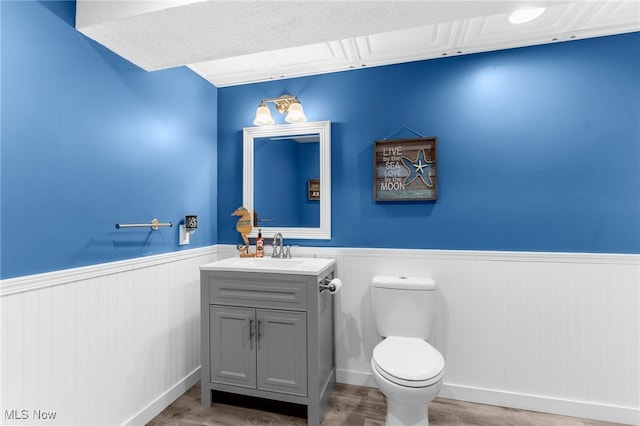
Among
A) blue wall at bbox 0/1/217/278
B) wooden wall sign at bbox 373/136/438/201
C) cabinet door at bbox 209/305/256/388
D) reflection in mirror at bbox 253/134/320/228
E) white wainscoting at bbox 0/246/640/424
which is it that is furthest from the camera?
reflection in mirror at bbox 253/134/320/228

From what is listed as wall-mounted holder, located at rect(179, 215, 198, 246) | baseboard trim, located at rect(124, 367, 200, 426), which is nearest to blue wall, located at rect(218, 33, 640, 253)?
wall-mounted holder, located at rect(179, 215, 198, 246)

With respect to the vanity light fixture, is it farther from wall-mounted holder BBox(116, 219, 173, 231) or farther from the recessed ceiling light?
the recessed ceiling light

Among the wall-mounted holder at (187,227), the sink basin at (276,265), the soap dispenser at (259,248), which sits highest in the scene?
the wall-mounted holder at (187,227)

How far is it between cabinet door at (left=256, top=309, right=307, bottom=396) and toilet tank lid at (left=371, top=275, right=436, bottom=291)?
0.56 meters

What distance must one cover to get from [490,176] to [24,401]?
2.71m

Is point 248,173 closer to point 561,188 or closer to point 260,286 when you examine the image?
point 260,286

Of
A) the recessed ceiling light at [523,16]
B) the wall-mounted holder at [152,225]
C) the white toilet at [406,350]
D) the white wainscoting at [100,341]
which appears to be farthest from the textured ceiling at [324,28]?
the white toilet at [406,350]

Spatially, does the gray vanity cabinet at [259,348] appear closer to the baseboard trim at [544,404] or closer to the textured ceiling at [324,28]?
the baseboard trim at [544,404]

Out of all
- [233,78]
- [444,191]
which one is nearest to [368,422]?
[444,191]

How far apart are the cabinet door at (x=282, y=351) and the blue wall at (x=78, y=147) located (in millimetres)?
892

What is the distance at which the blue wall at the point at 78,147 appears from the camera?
1.27 m

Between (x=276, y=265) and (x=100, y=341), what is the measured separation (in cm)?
104

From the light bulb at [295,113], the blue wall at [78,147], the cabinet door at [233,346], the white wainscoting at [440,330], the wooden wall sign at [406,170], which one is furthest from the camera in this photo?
the light bulb at [295,113]

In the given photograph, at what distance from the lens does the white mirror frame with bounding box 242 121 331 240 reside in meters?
2.35
